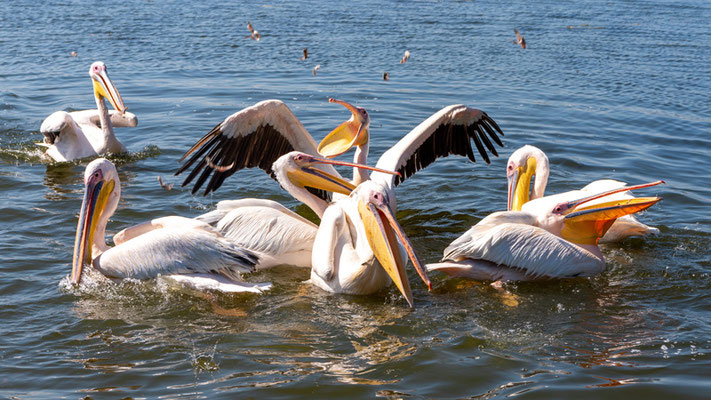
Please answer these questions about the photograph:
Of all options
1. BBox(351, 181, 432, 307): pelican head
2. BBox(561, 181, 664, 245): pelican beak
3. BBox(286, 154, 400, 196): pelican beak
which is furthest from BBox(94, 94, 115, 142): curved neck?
BBox(561, 181, 664, 245): pelican beak

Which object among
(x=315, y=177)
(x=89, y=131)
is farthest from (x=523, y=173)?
(x=89, y=131)

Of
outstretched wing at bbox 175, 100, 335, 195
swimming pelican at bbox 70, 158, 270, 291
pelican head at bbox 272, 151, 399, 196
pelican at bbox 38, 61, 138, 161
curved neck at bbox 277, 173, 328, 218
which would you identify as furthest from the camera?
pelican at bbox 38, 61, 138, 161

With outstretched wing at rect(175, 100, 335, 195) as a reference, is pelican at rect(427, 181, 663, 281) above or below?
below

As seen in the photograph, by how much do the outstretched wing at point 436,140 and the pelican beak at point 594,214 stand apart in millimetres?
1383

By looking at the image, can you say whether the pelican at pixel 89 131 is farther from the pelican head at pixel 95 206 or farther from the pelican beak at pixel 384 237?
the pelican beak at pixel 384 237

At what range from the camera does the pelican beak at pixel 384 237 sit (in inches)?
165

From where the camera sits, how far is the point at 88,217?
466 centimetres

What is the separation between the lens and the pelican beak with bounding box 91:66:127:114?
7398 millimetres

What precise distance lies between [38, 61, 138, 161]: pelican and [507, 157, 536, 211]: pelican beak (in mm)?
3649

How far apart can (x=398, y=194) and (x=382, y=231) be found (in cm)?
253

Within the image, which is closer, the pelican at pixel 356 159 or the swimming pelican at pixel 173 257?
the pelican at pixel 356 159

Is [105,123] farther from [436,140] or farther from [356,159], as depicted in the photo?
[436,140]

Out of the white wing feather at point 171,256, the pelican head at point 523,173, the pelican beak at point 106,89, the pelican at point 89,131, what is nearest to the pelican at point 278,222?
the white wing feather at point 171,256

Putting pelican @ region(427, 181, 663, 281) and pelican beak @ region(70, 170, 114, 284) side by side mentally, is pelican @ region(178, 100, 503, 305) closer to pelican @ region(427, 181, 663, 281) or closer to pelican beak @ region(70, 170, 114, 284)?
pelican @ region(427, 181, 663, 281)
